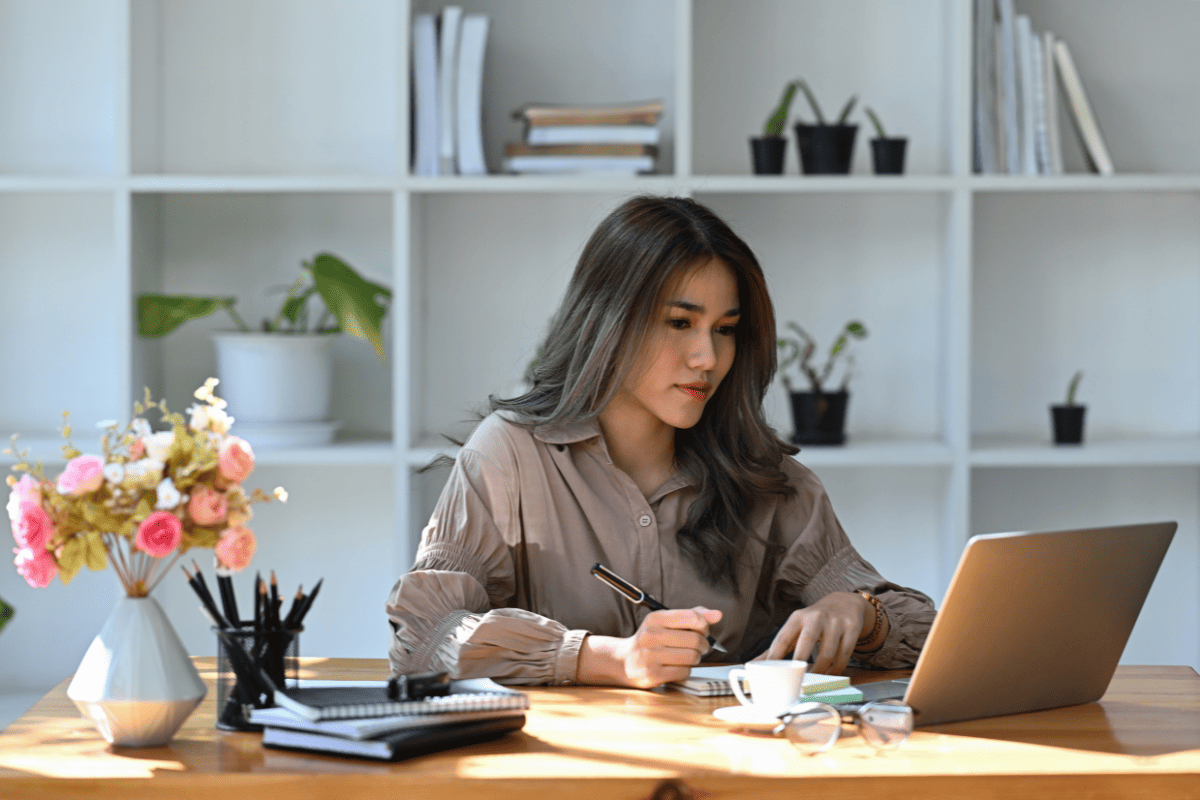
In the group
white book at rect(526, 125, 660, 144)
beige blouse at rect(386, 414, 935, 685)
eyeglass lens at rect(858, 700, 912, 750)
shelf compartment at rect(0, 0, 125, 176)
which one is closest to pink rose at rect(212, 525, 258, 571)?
beige blouse at rect(386, 414, 935, 685)

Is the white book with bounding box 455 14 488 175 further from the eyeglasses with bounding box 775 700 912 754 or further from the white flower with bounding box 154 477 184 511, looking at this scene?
the eyeglasses with bounding box 775 700 912 754

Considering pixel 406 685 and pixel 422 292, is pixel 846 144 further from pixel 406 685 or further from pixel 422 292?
pixel 406 685

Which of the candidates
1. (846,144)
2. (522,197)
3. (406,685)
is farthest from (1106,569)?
(522,197)

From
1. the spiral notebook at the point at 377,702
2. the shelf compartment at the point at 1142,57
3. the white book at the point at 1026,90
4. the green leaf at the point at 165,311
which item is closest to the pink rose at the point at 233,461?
the spiral notebook at the point at 377,702

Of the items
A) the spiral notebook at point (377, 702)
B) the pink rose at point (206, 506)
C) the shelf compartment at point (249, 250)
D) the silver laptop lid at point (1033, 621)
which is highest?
the shelf compartment at point (249, 250)

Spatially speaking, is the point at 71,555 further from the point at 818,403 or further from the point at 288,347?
the point at 818,403

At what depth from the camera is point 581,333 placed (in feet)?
6.41

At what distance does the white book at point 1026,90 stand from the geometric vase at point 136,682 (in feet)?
7.16

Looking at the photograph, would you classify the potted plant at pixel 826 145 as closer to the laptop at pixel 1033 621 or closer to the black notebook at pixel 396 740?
the laptop at pixel 1033 621

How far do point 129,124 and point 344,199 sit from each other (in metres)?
0.52

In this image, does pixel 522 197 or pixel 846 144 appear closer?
pixel 846 144

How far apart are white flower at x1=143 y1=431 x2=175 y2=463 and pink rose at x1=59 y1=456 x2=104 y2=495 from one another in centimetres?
5

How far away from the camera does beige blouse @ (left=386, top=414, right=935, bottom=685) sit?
5.91 feet

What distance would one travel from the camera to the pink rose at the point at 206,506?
123 centimetres
